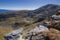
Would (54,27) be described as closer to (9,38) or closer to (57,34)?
(57,34)

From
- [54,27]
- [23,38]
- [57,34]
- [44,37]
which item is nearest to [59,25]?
[54,27]

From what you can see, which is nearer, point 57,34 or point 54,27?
point 57,34

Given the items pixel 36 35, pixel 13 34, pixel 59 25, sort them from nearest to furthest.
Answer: pixel 36 35 < pixel 59 25 < pixel 13 34

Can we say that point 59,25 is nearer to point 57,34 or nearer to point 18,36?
point 57,34

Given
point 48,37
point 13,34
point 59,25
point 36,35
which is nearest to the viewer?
point 48,37

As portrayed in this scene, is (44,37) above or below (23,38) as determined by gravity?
above

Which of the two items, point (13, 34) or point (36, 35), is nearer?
point (36, 35)

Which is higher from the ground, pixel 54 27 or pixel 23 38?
pixel 54 27

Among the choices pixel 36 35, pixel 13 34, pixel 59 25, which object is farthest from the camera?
pixel 13 34

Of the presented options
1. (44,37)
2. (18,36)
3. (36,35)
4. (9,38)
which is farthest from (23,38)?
(44,37)
